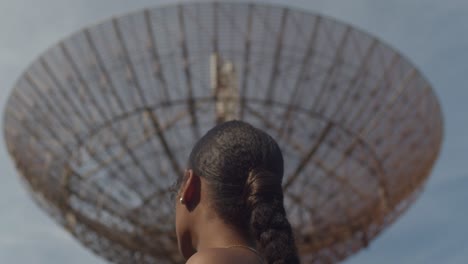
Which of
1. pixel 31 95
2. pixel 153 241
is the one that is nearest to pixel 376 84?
pixel 153 241

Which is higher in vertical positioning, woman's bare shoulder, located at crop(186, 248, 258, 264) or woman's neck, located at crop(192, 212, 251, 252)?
woman's bare shoulder, located at crop(186, 248, 258, 264)

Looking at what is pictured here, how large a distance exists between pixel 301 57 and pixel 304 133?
7.94 ft

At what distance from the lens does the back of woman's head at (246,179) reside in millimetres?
3658

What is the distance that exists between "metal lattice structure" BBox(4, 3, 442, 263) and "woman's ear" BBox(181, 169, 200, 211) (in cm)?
2350

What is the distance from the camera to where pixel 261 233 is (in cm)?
366

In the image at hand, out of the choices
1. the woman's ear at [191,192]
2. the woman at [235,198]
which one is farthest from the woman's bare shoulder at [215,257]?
the woman's ear at [191,192]

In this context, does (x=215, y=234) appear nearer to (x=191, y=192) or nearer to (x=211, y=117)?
(x=191, y=192)

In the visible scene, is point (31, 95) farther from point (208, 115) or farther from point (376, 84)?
point (376, 84)

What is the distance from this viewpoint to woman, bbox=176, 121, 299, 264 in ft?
12.0

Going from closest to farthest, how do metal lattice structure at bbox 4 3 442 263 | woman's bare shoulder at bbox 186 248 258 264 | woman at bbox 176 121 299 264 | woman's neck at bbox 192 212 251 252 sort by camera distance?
woman's bare shoulder at bbox 186 248 258 264 < woman at bbox 176 121 299 264 < woman's neck at bbox 192 212 251 252 < metal lattice structure at bbox 4 3 442 263

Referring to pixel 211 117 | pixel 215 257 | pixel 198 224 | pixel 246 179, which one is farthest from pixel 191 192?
pixel 211 117

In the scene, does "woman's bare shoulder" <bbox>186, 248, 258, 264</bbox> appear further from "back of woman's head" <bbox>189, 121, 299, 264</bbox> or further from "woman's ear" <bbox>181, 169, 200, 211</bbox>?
"woman's ear" <bbox>181, 169, 200, 211</bbox>

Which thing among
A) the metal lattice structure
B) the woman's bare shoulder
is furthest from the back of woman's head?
the metal lattice structure

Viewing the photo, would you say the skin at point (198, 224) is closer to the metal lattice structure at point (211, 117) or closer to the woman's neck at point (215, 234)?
the woman's neck at point (215, 234)
